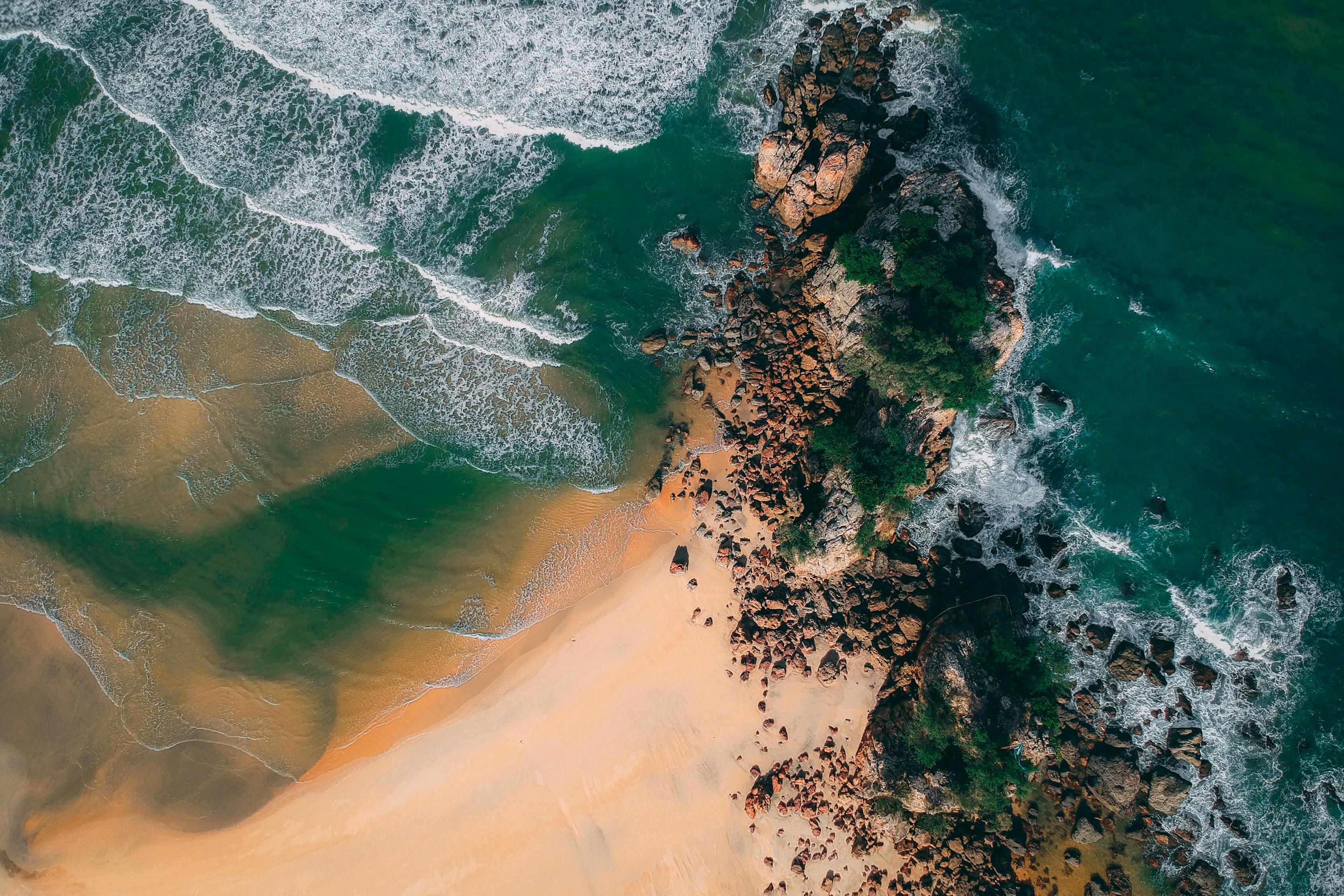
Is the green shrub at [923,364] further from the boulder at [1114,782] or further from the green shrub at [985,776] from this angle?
the boulder at [1114,782]

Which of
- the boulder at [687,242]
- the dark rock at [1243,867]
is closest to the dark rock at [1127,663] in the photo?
the dark rock at [1243,867]

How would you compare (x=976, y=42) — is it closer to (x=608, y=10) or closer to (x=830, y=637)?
(x=608, y=10)

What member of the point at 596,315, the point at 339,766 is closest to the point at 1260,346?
the point at 596,315

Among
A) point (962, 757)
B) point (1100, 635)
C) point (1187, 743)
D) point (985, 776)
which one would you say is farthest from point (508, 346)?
point (1187, 743)

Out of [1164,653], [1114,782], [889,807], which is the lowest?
[889,807]

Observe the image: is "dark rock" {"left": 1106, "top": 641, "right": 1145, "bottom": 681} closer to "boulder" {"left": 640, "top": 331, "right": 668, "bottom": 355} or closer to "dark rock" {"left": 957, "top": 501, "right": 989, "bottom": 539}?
"dark rock" {"left": 957, "top": 501, "right": 989, "bottom": 539}

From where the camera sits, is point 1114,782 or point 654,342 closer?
point 1114,782

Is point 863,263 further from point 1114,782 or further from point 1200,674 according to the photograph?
point 1114,782
